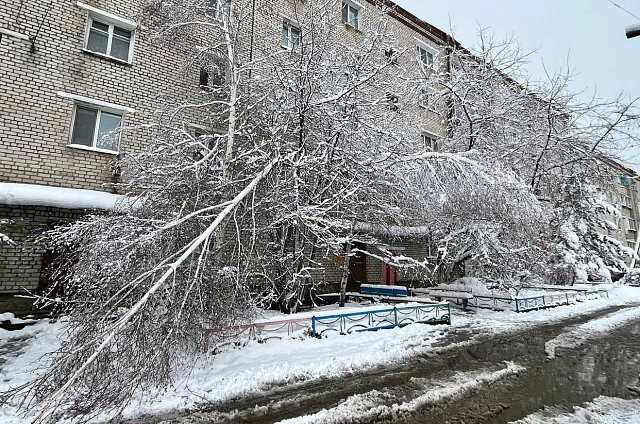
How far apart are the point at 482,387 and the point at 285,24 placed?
13613mm

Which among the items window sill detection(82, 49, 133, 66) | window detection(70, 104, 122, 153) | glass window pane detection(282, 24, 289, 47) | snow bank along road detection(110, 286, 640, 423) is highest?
glass window pane detection(282, 24, 289, 47)

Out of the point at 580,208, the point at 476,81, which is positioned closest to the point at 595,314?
the point at 580,208

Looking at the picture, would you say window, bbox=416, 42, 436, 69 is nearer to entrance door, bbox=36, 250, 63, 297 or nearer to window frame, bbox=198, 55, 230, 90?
window frame, bbox=198, 55, 230, 90

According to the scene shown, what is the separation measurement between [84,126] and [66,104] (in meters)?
0.65

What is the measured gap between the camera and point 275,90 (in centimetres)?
839

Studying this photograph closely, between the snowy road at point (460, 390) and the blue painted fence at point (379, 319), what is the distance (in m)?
1.45

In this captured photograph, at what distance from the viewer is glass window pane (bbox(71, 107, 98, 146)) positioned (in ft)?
28.8

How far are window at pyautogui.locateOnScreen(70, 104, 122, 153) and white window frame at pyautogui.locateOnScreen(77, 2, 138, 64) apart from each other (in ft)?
5.29

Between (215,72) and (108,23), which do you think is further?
(108,23)

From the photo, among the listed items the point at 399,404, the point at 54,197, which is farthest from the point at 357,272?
the point at 54,197

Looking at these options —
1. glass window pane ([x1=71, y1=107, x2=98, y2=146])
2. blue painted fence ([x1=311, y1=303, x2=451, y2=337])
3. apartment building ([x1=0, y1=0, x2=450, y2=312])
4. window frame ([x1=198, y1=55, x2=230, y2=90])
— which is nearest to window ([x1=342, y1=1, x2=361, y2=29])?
apartment building ([x1=0, y1=0, x2=450, y2=312])

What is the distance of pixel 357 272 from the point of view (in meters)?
14.1

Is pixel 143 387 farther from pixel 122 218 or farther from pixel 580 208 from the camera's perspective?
pixel 580 208

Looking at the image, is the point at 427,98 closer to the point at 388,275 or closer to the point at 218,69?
the point at 388,275
